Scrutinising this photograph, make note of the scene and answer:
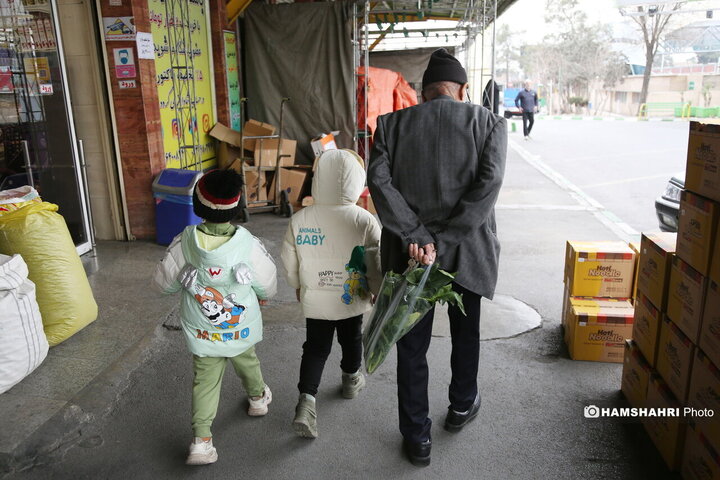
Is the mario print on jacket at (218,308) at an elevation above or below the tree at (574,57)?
below

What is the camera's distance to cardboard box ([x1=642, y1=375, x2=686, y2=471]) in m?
2.62

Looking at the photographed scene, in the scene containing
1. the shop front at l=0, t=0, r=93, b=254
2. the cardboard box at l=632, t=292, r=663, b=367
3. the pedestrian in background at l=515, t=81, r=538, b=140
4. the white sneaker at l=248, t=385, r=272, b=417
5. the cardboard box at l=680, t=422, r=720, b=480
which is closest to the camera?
the cardboard box at l=680, t=422, r=720, b=480

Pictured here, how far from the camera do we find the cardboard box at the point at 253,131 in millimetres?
8305

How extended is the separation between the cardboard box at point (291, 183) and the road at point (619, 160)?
14.7 ft

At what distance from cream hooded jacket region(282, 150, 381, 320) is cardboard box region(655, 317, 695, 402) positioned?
1.42m

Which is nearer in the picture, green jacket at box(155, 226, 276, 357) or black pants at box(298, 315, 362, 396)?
green jacket at box(155, 226, 276, 357)

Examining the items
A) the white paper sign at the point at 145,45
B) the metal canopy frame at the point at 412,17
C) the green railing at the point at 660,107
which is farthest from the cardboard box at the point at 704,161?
the green railing at the point at 660,107

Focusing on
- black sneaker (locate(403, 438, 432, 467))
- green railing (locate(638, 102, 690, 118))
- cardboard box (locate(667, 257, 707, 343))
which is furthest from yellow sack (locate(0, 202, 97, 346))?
green railing (locate(638, 102, 690, 118))

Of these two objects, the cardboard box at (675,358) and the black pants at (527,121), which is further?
the black pants at (527,121)

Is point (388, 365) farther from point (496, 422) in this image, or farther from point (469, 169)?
point (469, 169)

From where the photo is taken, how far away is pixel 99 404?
3273mm

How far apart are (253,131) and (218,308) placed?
6.01 m

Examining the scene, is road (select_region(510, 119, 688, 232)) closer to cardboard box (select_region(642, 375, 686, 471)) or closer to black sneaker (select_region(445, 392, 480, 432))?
cardboard box (select_region(642, 375, 686, 471))

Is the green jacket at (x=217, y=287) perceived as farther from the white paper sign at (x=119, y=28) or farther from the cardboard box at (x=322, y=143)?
the cardboard box at (x=322, y=143)
